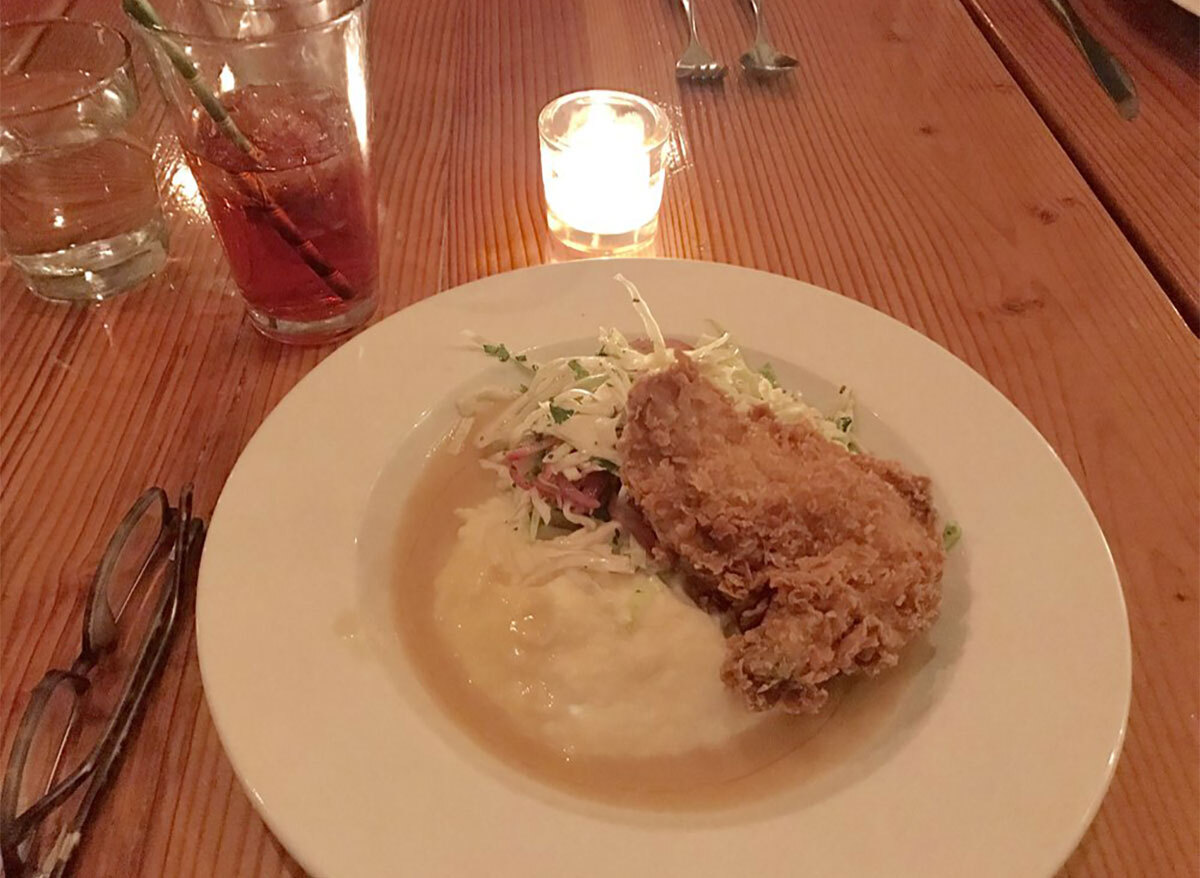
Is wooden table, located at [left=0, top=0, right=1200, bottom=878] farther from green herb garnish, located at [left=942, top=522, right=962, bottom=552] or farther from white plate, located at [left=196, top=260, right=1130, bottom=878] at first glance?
green herb garnish, located at [left=942, top=522, right=962, bottom=552]

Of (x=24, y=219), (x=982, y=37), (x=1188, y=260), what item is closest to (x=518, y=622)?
(x=24, y=219)

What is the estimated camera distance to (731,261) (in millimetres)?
1943

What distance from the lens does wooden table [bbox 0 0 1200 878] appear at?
3.99 feet

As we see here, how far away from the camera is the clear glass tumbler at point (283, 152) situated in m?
1.51

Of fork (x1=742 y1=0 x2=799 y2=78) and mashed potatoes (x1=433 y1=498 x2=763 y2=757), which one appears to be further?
fork (x1=742 y1=0 x2=799 y2=78)

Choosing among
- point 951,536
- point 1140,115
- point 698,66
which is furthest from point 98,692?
point 1140,115

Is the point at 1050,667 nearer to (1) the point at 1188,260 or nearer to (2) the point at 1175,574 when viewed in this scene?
(2) the point at 1175,574

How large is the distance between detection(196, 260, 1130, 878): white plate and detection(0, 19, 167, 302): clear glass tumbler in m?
0.59

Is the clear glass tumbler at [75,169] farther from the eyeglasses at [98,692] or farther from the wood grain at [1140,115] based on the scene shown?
the wood grain at [1140,115]

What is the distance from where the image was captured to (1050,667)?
1.17 m

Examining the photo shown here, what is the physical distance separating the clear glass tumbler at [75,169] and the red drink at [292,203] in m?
0.26

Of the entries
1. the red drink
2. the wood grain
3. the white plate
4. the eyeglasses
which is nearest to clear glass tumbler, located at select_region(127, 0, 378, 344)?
the red drink

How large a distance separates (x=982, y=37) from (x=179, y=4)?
2.01 meters

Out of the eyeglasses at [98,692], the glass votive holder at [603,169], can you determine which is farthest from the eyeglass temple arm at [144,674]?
the glass votive holder at [603,169]
